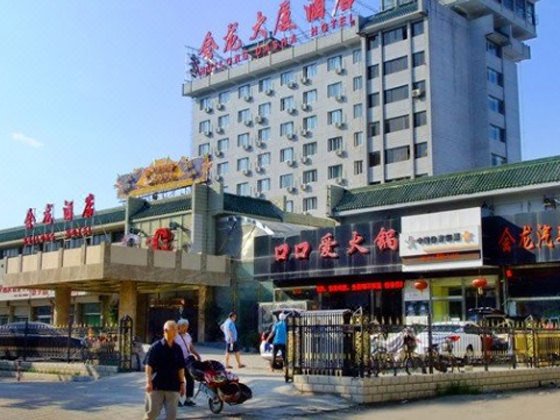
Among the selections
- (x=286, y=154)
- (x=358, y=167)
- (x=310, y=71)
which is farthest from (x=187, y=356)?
(x=310, y=71)

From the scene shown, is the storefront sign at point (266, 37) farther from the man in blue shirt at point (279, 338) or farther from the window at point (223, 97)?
the man in blue shirt at point (279, 338)

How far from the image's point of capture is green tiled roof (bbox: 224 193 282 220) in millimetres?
41019

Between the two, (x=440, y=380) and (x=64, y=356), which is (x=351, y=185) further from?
(x=440, y=380)

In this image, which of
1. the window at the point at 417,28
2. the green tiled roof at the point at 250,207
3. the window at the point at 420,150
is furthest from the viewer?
the window at the point at 417,28

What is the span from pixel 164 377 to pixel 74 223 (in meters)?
43.8

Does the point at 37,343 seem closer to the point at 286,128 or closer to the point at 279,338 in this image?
the point at 279,338

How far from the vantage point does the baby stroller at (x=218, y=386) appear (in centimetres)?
1268

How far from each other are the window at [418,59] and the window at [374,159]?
7.40 meters

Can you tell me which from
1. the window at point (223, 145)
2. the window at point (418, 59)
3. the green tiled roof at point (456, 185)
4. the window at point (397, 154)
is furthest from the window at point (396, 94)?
the green tiled roof at point (456, 185)

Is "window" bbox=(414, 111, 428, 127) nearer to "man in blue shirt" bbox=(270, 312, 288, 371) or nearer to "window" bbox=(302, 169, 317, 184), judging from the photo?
"window" bbox=(302, 169, 317, 184)

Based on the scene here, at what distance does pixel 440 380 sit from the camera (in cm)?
1574

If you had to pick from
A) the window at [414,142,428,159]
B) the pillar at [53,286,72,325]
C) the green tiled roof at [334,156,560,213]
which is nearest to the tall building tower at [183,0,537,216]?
the window at [414,142,428,159]

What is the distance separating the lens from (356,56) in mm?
61031

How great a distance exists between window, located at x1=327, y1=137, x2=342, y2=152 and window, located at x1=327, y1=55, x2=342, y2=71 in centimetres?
603
